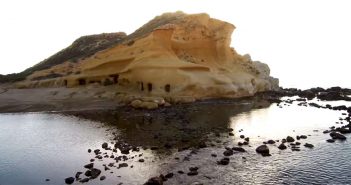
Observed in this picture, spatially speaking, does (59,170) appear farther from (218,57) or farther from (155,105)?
(218,57)

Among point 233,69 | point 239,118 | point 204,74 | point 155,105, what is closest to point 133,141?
point 239,118

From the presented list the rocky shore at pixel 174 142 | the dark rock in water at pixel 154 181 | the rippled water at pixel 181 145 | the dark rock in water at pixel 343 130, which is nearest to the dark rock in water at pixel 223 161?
the rocky shore at pixel 174 142

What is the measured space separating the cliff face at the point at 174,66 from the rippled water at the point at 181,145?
30.2 feet

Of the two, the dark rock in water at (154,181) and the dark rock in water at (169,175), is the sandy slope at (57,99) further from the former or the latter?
the dark rock in water at (154,181)

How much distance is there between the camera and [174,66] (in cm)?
6494

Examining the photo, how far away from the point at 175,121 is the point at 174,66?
66.6 ft

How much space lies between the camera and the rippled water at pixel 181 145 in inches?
1027

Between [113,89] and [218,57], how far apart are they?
2157 centimetres

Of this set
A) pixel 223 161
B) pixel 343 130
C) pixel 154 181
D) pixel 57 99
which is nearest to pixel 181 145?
pixel 223 161

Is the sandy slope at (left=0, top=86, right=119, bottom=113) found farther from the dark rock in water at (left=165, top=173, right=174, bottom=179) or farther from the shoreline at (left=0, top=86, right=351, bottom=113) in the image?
the dark rock in water at (left=165, top=173, right=174, bottom=179)

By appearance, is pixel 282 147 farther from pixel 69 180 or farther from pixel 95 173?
pixel 69 180

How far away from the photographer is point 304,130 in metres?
40.6

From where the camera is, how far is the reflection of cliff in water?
120 ft

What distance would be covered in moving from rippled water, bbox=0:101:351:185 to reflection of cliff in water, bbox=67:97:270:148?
106mm
